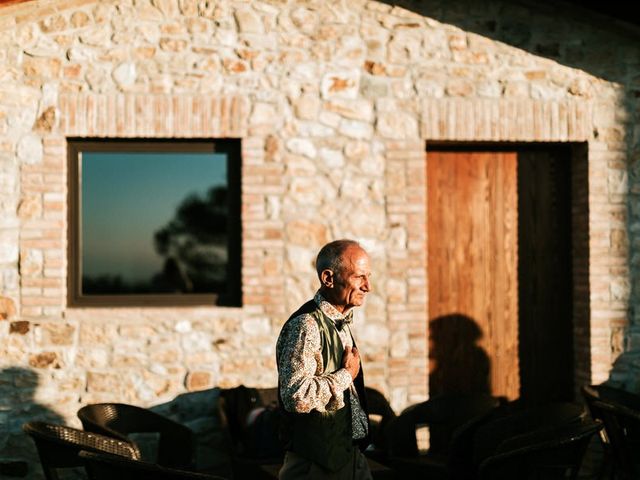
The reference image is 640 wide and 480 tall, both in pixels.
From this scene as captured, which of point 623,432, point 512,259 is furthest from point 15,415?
point 623,432

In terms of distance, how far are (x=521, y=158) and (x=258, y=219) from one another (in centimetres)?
212

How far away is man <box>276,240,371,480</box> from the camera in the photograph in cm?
363

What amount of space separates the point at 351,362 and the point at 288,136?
10.1ft

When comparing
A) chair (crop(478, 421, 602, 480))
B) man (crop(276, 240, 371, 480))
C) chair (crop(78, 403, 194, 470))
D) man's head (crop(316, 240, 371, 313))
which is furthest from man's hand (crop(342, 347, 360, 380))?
chair (crop(78, 403, 194, 470))

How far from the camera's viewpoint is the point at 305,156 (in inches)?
258

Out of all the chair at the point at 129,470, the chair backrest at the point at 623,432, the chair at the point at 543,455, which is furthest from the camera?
the chair backrest at the point at 623,432

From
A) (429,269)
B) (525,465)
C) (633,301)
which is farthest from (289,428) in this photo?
(633,301)

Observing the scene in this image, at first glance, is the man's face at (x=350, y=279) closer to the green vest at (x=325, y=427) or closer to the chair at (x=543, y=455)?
the green vest at (x=325, y=427)

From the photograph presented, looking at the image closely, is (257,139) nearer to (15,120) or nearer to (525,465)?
(15,120)

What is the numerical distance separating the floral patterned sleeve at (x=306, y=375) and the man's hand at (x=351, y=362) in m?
0.03

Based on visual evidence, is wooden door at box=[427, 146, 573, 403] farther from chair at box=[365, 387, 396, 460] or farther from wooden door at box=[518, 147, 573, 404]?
chair at box=[365, 387, 396, 460]

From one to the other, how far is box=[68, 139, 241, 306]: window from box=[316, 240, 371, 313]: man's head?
9.36 feet

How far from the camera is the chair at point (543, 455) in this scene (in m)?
4.53

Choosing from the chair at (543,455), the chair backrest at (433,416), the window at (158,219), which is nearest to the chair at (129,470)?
the chair at (543,455)
